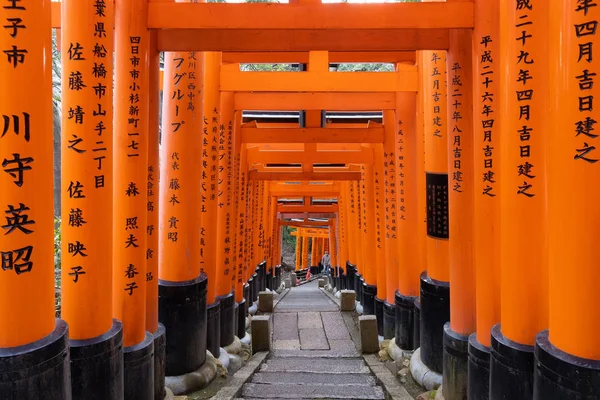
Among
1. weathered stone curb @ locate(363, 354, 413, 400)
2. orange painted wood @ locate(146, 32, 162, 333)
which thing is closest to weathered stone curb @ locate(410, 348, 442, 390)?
weathered stone curb @ locate(363, 354, 413, 400)

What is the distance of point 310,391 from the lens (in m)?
5.02

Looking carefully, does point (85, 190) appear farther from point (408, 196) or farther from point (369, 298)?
point (369, 298)

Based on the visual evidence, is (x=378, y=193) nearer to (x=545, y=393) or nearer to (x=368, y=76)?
(x=368, y=76)

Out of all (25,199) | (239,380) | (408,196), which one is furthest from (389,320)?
(25,199)

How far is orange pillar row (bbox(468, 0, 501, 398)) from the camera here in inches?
135

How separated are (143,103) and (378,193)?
19.9 feet

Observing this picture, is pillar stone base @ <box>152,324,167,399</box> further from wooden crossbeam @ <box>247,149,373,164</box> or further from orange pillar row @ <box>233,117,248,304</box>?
wooden crossbeam @ <box>247,149,373,164</box>

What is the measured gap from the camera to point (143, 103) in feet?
12.7

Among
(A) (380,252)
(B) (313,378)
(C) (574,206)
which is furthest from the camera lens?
(A) (380,252)

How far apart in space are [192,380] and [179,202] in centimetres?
177

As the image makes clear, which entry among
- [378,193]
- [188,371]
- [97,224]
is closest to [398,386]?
[188,371]

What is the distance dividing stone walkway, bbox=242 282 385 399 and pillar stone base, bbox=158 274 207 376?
2.37 feet

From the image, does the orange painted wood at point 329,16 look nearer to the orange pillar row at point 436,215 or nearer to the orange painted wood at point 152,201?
the orange painted wood at point 152,201

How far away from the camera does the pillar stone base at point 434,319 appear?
4.87 m
